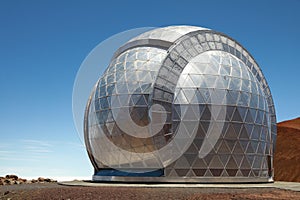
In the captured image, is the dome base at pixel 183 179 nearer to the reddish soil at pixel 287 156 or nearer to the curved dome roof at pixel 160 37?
the curved dome roof at pixel 160 37

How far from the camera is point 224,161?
24.9 m

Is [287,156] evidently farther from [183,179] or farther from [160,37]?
[183,179]

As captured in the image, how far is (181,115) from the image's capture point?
24.6m

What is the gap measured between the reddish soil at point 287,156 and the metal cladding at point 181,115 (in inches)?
900

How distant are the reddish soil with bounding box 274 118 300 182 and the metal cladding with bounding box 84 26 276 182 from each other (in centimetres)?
2285

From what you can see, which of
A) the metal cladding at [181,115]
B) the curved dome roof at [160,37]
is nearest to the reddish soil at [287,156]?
the metal cladding at [181,115]

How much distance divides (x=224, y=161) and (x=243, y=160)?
180 cm

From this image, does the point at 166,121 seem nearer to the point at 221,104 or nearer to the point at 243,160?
the point at 221,104

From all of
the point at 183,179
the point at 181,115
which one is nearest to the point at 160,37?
→ the point at 181,115

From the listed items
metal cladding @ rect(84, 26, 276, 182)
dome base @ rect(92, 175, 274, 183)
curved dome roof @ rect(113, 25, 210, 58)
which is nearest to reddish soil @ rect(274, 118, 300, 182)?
metal cladding @ rect(84, 26, 276, 182)

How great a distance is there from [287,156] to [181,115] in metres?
36.7

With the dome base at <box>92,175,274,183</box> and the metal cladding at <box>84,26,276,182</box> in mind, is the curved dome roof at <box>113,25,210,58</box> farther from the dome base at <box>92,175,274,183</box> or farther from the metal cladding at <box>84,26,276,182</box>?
the dome base at <box>92,175,274,183</box>

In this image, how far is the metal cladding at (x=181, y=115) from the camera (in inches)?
965

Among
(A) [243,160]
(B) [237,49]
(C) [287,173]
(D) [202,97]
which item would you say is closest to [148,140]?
(D) [202,97]
